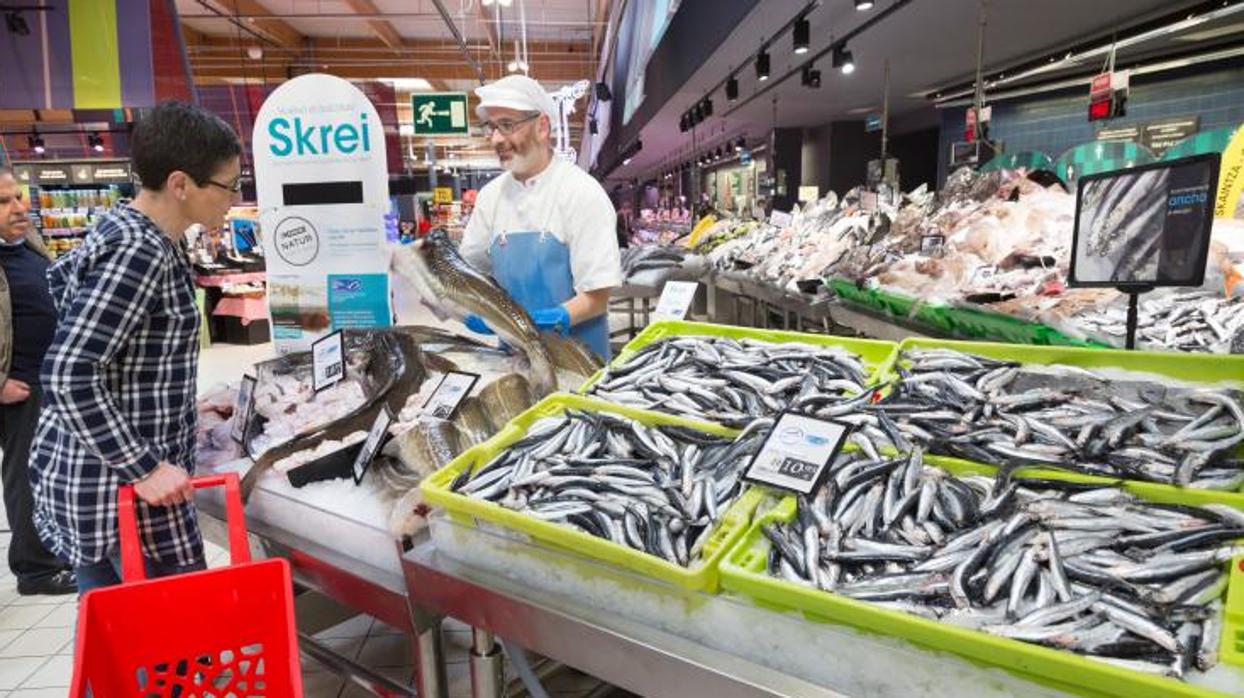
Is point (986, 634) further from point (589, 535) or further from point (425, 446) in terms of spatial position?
point (425, 446)

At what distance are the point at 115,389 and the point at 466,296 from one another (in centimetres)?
102

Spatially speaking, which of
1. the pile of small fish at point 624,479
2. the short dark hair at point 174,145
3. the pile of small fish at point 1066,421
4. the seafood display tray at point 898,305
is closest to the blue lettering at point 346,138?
the short dark hair at point 174,145

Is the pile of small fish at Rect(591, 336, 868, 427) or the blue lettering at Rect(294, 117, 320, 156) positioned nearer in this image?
the pile of small fish at Rect(591, 336, 868, 427)

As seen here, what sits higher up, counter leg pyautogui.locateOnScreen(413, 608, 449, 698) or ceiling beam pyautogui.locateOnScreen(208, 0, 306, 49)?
ceiling beam pyautogui.locateOnScreen(208, 0, 306, 49)

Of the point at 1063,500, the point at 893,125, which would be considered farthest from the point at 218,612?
the point at 893,125

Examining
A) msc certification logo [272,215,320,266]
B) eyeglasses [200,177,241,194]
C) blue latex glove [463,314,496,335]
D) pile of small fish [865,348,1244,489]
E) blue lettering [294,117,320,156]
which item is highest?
blue lettering [294,117,320,156]

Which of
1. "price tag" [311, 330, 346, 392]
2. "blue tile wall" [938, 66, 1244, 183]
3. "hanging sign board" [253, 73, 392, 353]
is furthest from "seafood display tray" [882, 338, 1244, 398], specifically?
"blue tile wall" [938, 66, 1244, 183]

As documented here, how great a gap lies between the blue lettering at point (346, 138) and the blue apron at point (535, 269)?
0.69 meters

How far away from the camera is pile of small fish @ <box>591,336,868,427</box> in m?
1.86

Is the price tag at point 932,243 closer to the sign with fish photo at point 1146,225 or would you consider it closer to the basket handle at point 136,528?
the sign with fish photo at point 1146,225

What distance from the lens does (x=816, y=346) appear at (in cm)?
225

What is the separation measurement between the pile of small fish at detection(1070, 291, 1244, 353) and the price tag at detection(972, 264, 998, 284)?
31.4 inches

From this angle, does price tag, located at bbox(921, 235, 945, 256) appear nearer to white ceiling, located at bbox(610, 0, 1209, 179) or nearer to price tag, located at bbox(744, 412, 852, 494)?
white ceiling, located at bbox(610, 0, 1209, 179)

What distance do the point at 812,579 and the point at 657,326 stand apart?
4.67ft
